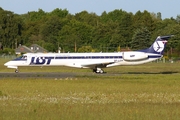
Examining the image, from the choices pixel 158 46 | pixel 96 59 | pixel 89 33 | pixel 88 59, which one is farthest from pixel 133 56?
pixel 89 33

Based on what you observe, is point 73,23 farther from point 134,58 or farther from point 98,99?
point 98,99

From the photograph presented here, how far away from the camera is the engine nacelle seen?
177ft

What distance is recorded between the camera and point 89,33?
6033 inches

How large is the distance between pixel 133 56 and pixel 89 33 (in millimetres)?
99248

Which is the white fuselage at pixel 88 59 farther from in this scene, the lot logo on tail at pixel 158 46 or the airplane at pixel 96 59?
the lot logo on tail at pixel 158 46

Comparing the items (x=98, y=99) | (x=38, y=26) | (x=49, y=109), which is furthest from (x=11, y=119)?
(x=38, y=26)

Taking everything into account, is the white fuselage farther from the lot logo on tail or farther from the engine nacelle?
the lot logo on tail

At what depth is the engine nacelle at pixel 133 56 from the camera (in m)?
54.1

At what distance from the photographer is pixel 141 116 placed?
16.7 metres

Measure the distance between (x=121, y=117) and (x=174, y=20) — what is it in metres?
138

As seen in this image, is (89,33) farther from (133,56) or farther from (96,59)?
(133,56)

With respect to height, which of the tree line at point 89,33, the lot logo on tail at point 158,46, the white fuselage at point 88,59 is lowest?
the white fuselage at point 88,59

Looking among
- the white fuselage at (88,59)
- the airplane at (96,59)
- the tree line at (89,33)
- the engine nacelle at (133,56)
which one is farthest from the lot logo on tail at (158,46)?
the tree line at (89,33)

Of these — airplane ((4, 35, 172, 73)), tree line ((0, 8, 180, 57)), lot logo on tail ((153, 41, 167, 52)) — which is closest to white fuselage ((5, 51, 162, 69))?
airplane ((4, 35, 172, 73))
